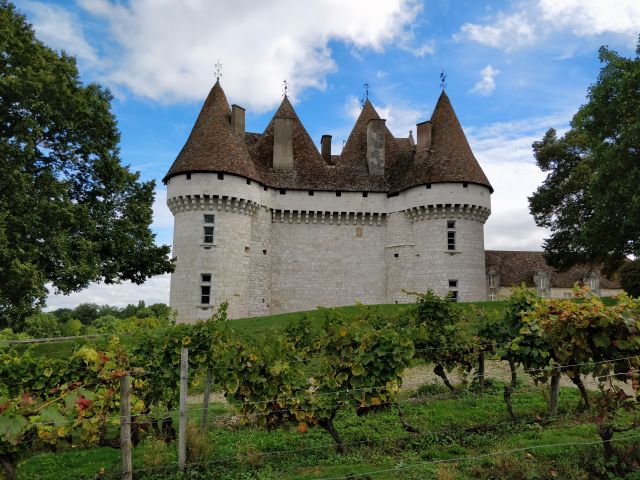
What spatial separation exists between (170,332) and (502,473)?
5577mm

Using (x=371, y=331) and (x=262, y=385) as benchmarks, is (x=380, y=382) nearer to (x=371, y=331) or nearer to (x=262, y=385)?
(x=371, y=331)

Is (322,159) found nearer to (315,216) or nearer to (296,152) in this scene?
(296,152)

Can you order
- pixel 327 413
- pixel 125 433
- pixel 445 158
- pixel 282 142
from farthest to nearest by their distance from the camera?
1. pixel 282 142
2. pixel 445 158
3. pixel 327 413
4. pixel 125 433

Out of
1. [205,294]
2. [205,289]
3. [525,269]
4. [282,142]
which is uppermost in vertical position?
[282,142]

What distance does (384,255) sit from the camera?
1161 inches

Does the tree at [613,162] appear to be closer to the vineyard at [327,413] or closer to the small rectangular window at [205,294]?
the vineyard at [327,413]

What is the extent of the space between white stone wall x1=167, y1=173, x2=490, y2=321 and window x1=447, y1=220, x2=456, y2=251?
0.28 meters

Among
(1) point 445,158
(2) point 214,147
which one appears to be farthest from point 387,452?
(1) point 445,158

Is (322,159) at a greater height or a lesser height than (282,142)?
lesser

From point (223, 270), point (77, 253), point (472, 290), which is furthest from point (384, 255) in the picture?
point (77, 253)

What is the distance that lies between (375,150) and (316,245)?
7.33 metres

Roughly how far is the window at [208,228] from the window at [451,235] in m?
13.3

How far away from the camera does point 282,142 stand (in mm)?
29969

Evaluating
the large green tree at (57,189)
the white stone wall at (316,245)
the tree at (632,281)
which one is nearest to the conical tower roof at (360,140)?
the white stone wall at (316,245)
